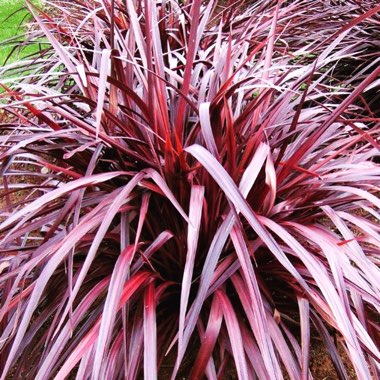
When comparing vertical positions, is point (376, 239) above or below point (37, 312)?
above

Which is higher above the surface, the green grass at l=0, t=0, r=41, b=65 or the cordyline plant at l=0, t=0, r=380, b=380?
the cordyline plant at l=0, t=0, r=380, b=380

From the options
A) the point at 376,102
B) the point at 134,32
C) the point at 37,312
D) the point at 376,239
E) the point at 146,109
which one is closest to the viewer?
the point at 376,239

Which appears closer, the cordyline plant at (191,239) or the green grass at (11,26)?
the cordyline plant at (191,239)

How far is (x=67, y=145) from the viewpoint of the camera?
1627 millimetres

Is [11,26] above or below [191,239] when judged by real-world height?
below

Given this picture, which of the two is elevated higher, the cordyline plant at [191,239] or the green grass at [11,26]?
the cordyline plant at [191,239]

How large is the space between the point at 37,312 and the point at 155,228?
2.06 ft

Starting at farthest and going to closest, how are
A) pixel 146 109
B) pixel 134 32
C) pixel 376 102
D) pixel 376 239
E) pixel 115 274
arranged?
pixel 376 102 → pixel 134 32 → pixel 146 109 → pixel 376 239 → pixel 115 274

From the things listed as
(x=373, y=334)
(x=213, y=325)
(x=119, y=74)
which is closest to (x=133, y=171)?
(x=119, y=74)

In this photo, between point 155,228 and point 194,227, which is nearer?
point 194,227

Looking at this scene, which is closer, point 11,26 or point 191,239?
point 191,239

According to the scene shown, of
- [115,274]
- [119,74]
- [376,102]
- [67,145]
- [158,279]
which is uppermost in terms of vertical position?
[119,74]

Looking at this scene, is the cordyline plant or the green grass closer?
the cordyline plant

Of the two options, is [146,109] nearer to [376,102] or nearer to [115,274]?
[115,274]
